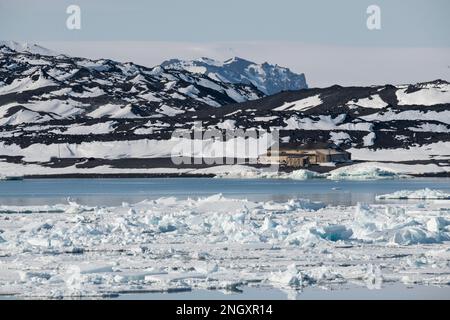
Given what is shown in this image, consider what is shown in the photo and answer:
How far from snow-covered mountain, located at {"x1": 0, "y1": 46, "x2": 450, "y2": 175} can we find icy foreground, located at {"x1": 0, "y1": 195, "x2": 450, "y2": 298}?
232ft

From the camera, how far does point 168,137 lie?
12494 centimetres

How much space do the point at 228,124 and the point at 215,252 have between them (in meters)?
103

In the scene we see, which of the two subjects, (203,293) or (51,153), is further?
(51,153)

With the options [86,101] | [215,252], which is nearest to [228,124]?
[86,101]

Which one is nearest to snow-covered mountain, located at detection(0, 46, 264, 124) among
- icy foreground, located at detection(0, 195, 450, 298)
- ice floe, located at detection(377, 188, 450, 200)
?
ice floe, located at detection(377, 188, 450, 200)

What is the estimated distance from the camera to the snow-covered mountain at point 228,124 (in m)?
119

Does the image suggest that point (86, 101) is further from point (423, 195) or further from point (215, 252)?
point (215, 252)

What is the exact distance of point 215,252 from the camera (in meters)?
26.2

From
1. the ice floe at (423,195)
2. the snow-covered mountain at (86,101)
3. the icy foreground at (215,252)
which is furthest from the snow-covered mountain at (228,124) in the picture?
the icy foreground at (215,252)

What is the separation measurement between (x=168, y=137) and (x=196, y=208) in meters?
84.5

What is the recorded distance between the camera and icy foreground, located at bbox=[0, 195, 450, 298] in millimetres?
21250
